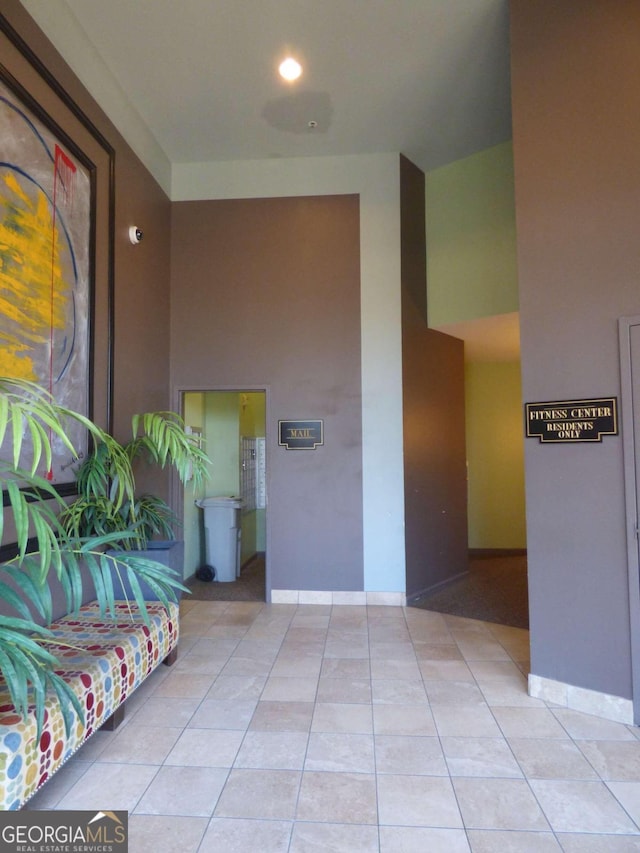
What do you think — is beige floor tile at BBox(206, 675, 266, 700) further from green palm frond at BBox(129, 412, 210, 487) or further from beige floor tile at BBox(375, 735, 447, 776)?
green palm frond at BBox(129, 412, 210, 487)

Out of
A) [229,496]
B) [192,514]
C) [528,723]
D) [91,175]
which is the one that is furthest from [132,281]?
[528,723]

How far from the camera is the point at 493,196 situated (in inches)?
185

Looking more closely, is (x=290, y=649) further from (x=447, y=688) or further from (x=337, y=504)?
(x=337, y=504)

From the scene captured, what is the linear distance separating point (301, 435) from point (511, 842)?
11.2ft

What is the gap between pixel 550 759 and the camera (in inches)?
→ 88.8

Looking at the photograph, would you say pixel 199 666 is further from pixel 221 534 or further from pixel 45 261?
pixel 45 261

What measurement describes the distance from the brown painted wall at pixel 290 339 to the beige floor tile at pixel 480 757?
230cm

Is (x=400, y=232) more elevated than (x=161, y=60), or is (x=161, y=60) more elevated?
(x=161, y=60)

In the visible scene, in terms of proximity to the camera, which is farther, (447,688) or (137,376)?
(137,376)

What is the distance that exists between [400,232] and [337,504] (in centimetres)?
274

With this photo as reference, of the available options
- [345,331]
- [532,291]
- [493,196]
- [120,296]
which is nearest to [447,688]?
[532,291]

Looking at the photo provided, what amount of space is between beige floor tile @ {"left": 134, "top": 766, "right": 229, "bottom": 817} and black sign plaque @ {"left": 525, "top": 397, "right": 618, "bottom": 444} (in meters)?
2.41

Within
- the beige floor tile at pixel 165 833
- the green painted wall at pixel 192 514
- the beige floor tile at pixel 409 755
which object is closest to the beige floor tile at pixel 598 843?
the beige floor tile at pixel 409 755

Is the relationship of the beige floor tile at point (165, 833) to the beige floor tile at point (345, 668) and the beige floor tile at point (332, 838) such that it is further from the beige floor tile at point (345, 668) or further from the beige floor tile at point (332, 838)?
the beige floor tile at point (345, 668)
